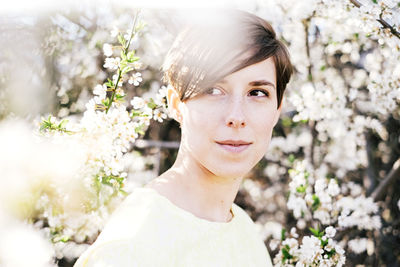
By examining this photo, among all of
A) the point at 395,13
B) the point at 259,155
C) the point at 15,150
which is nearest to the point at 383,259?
the point at 395,13

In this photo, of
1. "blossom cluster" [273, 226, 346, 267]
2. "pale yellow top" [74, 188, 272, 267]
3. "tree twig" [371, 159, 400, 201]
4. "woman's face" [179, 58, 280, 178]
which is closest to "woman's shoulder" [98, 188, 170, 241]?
"pale yellow top" [74, 188, 272, 267]

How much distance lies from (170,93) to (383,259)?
11.0ft

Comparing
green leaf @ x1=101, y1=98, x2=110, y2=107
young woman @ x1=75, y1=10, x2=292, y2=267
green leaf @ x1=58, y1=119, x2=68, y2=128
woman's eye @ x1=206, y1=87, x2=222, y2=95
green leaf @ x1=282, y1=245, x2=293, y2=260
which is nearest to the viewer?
young woman @ x1=75, y1=10, x2=292, y2=267

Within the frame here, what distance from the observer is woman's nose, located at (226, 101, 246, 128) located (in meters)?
1.76

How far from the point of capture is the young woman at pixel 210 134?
170cm

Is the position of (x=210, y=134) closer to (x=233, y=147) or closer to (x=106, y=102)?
(x=233, y=147)

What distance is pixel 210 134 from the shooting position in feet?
5.87

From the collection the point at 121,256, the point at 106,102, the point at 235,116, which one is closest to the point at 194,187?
the point at 235,116

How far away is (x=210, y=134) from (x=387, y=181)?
9.06 feet

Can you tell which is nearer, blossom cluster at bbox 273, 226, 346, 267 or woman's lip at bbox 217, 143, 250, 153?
woman's lip at bbox 217, 143, 250, 153

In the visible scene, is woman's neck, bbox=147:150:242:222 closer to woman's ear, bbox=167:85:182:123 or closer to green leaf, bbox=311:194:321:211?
woman's ear, bbox=167:85:182:123

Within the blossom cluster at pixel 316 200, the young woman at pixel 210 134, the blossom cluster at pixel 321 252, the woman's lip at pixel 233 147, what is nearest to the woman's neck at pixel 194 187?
the young woman at pixel 210 134

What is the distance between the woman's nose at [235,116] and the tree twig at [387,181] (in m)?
2.66

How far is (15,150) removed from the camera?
2613 millimetres
